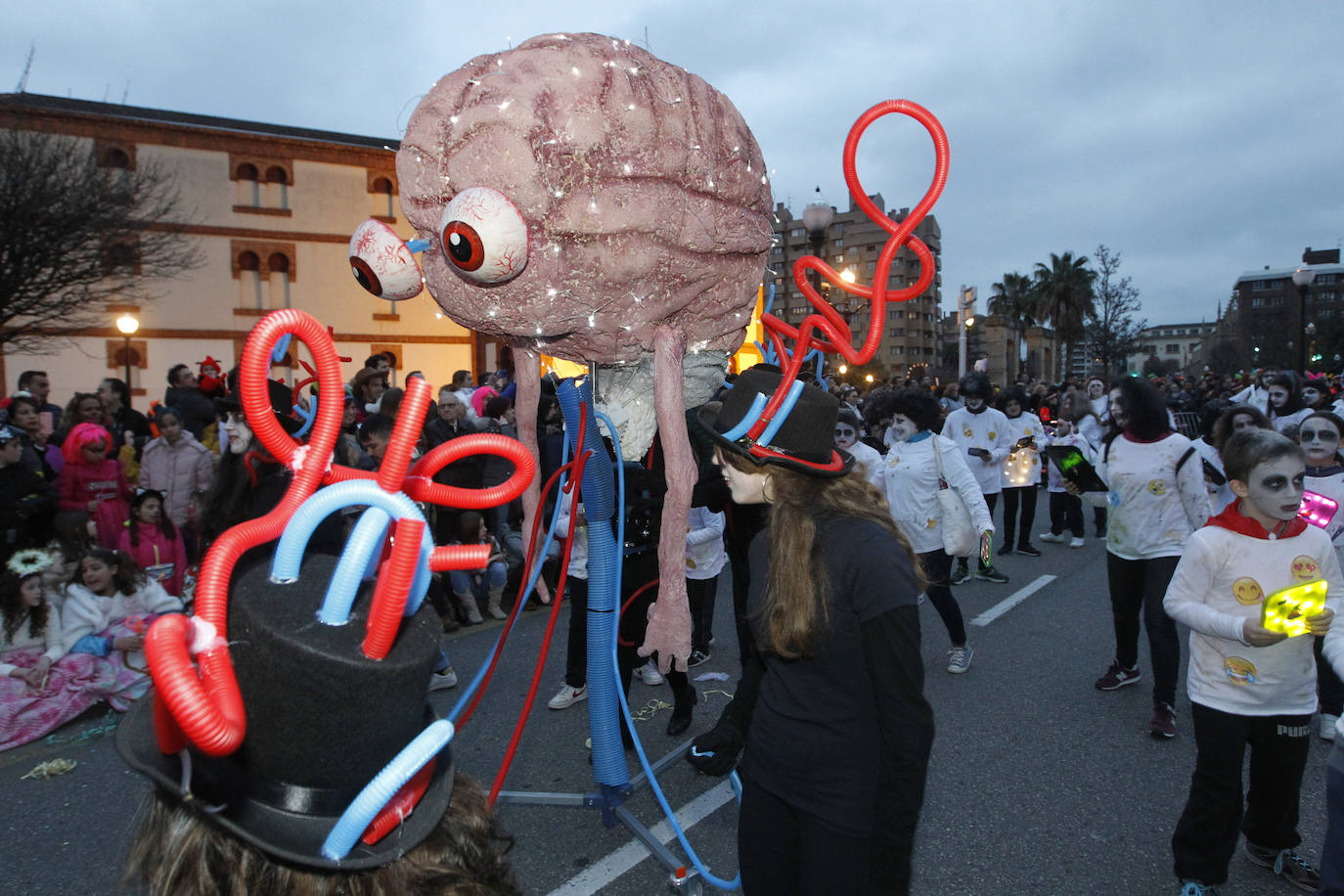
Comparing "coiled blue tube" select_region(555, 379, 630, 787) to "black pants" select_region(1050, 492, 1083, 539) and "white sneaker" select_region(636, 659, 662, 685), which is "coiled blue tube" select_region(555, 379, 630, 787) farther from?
"black pants" select_region(1050, 492, 1083, 539)

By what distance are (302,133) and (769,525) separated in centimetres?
2409

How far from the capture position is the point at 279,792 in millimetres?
849

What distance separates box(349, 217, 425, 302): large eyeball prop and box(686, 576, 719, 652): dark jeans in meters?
2.70

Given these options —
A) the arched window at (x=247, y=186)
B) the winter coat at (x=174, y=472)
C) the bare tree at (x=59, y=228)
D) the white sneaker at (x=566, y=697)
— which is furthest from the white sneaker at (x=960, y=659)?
the arched window at (x=247, y=186)

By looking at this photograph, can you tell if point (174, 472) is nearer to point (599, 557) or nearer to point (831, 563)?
point (599, 557)

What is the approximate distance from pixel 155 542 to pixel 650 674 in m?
3.32

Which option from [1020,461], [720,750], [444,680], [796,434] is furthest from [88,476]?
[1020,461]

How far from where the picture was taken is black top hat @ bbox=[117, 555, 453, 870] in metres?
0.82

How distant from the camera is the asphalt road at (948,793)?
281cm

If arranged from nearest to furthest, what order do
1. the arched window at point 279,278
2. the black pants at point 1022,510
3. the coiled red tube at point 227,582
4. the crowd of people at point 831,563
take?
1. the coiled red tube at point 227,582
2. the crowd of people at point 831,563
3. the black pants at point 1022,510
4. the arched window at point 279,278

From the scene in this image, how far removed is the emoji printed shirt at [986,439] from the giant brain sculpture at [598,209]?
18.6 feet

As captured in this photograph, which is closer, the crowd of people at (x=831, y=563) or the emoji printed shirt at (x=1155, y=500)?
the crowd of people at (x=831, y=563)

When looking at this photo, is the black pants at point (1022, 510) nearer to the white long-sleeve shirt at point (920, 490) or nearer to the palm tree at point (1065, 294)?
the white long-sleeve shirt at point (920, 490)

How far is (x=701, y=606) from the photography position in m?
4.52
